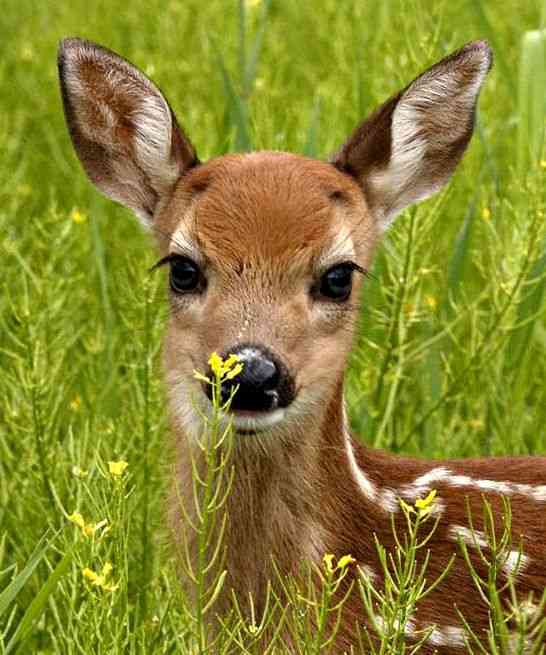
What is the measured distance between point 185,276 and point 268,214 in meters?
0.24

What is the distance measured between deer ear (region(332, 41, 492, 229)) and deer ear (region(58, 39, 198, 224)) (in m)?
0.40

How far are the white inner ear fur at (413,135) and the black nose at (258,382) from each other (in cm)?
83

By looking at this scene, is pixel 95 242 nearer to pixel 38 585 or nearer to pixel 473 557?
pixel 38 585

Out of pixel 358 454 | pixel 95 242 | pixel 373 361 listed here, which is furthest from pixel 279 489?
pixel 95 242

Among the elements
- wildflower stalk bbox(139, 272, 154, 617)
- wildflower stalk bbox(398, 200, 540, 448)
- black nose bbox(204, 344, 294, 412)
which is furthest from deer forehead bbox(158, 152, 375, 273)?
wildflower stalk bbox(398, 200, 540, 448)

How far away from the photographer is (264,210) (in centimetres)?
355

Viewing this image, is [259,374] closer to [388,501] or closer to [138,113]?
[388,501]

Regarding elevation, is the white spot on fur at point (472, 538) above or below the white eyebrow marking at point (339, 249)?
below

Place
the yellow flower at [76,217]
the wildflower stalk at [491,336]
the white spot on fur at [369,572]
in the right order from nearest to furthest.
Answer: the white spot on fur at [369,572]
the wildflower stalk at [491,336]
the yellow flower at [76,217]

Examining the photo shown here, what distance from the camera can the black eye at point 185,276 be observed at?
11.9 feet

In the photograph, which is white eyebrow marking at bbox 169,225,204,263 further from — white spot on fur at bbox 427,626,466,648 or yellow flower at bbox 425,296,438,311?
yellow flower at bbox 425,296,438,311

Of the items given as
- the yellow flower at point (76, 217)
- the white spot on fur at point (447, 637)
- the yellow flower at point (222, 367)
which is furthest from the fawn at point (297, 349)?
the yellow flower at point (76, 217)

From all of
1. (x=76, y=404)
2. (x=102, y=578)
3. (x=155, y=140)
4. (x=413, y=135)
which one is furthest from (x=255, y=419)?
Answer: (x=76, y=404)

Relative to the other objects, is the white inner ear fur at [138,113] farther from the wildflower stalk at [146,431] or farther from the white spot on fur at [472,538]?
the white spot on fur at [472,538]
